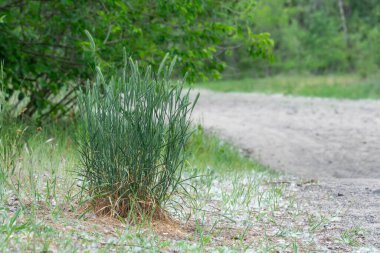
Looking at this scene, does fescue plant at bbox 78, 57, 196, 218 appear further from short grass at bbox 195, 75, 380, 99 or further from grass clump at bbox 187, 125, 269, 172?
short grass at bbox 195, 75, 380, 99

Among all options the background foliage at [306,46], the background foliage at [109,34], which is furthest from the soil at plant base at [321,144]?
the background foliage at [306,46]

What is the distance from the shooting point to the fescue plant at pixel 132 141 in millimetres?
4480

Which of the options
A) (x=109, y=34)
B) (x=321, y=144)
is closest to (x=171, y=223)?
(x=109, y=34)

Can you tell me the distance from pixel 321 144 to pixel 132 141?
7.56 meters

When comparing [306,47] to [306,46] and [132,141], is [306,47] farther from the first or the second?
[132,141]

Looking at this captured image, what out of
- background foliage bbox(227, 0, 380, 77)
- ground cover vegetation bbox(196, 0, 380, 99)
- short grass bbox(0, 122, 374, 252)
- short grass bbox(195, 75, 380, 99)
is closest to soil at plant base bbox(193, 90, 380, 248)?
short grass bbox(0, 122, 374, 252)

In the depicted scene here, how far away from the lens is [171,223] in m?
4.61

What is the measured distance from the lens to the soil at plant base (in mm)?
6105

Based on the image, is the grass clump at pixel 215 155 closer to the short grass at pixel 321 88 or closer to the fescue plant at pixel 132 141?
the fescue plant at pixel 132 141

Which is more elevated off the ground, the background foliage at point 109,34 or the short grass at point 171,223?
the background foliage at point 109,34

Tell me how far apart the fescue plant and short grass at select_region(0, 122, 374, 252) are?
6.5 inches

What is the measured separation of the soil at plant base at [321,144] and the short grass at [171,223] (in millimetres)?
368

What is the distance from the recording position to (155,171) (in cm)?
470

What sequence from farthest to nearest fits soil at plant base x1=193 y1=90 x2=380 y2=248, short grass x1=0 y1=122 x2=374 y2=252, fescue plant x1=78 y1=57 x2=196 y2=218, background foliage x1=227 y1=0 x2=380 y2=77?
background foliage x1=227 y1=0 x2=380 y2=77
soil at plant base x1=193 y1=90 x2=380 y2=248
fescue plant x1=78 y1=57 x2=196 y2=218
short grass x1=0 y1=122 x2=374 y2=252
